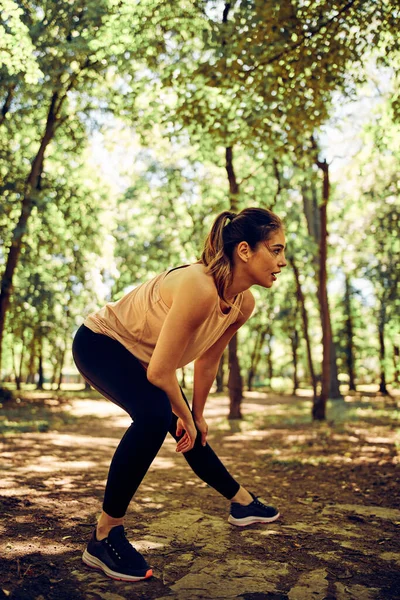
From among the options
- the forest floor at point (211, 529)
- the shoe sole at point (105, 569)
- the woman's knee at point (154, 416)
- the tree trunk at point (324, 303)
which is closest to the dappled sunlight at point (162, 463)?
the forest floor at point (211, 529)

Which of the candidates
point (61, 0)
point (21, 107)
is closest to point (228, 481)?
point (61, 0)

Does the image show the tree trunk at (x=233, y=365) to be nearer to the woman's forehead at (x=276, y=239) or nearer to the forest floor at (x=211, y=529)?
the forest floor at (x=211, y=529)

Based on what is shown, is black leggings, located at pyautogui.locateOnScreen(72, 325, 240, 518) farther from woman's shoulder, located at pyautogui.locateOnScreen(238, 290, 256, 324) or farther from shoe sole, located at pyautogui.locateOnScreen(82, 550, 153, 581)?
woman's shoulder, located at pyautogui.locateOnScreen(238, 290, 256, 324)

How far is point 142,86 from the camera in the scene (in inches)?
360

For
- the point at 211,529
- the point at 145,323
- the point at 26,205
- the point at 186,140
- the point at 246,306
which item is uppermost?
the point at 186,140

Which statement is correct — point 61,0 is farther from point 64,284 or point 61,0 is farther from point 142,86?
point 64,284

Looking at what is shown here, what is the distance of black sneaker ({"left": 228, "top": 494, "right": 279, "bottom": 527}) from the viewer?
11.5ft

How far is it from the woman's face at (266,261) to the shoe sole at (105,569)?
1590 millimetres

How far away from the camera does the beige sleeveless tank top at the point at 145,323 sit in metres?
2.87

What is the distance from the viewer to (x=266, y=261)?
2928 millimetres

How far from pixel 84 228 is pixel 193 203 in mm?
7581

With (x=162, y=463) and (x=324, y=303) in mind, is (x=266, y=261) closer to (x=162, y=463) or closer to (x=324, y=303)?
(x=162, y=463)

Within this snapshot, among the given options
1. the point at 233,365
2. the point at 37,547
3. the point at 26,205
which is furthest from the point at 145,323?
the point at 26,205

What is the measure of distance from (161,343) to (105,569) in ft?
3.67
